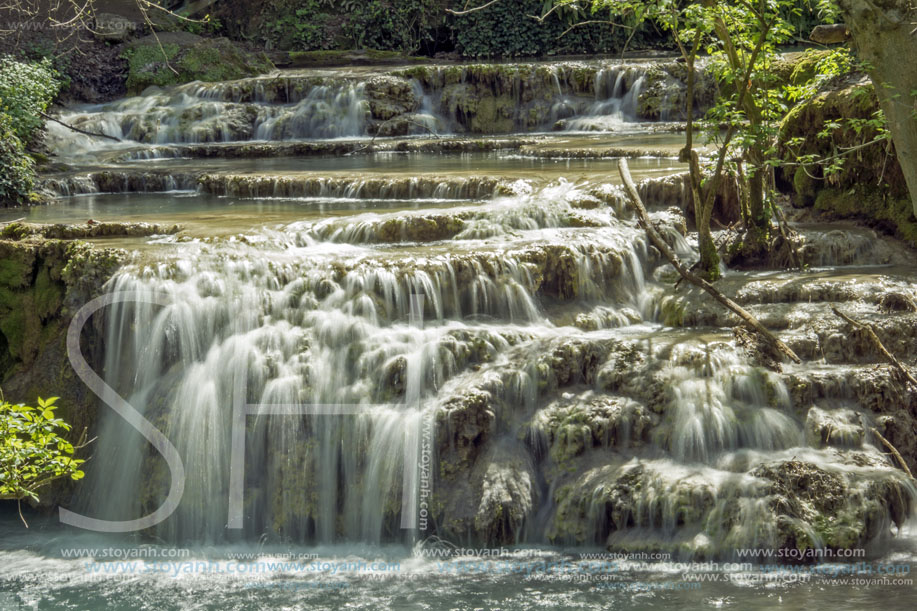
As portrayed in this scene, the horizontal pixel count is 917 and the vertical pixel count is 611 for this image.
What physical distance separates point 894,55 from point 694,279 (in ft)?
15.7

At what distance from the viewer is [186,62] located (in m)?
21.1

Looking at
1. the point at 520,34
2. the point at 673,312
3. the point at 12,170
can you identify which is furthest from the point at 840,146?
the point at 520,34

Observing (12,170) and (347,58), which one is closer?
(12,170)

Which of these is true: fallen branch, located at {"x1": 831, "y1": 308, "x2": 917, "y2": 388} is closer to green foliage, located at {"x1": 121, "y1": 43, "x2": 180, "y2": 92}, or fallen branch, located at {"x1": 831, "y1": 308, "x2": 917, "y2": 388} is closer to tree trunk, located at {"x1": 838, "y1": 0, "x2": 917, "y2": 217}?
tree trunk, located at {"x1": 838, "y1": 0, "x2": 917, "y2": 217}

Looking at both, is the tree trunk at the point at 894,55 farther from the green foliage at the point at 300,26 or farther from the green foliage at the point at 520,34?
the green foliage at the point at 300,26

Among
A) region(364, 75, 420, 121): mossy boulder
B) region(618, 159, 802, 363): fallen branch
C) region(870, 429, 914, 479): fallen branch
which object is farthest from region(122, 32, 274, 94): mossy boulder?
region(870, 429, 914, 479): fallen branch

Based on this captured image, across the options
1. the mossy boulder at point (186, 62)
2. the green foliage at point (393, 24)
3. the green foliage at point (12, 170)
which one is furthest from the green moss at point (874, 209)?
the green foliage at point (393, 24)

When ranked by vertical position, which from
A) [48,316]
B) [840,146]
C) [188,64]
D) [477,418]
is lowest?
[477,418]

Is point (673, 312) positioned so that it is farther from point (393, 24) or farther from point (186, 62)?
point (393, 24)

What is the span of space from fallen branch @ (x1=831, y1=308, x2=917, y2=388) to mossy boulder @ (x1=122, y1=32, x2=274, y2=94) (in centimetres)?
1659

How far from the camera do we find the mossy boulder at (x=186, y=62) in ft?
67.4

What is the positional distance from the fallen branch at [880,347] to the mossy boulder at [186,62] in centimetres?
1659

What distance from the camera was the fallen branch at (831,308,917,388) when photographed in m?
7.02

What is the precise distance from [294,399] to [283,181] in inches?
217
